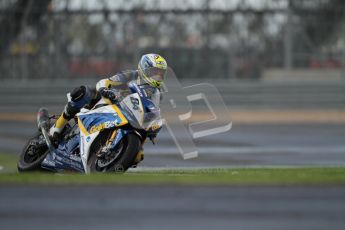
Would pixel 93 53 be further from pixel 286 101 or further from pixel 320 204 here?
pixel 320 204

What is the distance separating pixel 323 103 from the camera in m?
22.6

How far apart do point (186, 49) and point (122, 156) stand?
41.5 feet

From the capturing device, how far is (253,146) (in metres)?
16.5

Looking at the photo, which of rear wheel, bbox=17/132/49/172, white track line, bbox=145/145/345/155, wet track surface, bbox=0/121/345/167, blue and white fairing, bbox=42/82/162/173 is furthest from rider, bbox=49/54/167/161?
white track line, bbox=145/145/345/155

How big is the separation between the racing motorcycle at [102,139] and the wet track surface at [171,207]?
2.13m

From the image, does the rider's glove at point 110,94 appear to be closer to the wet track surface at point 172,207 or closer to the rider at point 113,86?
the rider at point 113,86

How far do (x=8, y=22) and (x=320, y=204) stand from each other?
1650 cm

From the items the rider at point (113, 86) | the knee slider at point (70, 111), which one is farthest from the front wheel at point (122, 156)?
the knee slider at point (70, 111)

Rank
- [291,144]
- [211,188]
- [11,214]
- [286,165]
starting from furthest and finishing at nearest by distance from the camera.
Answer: [291,144], [286,165], [211,188], [11,214]

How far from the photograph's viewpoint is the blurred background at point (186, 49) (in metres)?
22.7

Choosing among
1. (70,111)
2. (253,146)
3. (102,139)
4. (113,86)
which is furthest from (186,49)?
(102,139)

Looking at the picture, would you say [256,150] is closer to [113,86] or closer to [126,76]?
[126,76]

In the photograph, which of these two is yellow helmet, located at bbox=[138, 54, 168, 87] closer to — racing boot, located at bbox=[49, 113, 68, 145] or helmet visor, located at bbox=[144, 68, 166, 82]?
helmet visor, located at bbox=[144, 68, 166, 82]

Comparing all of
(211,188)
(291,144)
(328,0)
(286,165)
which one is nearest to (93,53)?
(328,0)
